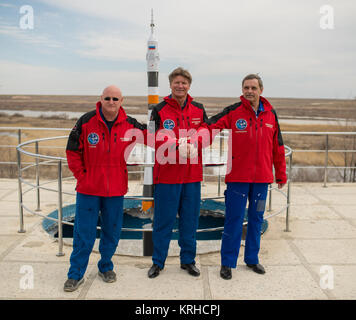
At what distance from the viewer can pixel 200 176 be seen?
3309mm

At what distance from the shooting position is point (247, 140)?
10.8 feet

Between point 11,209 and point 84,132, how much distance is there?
328 cm

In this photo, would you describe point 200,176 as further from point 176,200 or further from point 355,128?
point 355,128

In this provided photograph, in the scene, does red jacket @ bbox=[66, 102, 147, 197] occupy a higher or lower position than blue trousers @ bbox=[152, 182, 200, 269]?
higher

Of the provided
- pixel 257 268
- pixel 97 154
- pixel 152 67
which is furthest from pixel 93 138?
pixel 152 67

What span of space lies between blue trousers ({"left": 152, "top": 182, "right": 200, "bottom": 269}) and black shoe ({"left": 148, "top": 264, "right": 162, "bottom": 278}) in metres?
0.03

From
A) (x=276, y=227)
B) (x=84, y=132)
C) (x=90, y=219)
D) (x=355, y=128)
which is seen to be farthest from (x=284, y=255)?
(x=355, y=128)

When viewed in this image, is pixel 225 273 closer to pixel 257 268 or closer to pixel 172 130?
pixel 257 268

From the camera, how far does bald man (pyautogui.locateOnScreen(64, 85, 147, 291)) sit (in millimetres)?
3053

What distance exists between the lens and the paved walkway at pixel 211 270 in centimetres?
316

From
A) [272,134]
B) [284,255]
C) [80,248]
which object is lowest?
[284,255]

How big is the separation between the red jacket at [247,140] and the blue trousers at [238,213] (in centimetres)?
9

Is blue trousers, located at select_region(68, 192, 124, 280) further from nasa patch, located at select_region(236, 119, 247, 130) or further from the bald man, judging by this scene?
nasa patch, located at select_region(236, 119, 247, 130)

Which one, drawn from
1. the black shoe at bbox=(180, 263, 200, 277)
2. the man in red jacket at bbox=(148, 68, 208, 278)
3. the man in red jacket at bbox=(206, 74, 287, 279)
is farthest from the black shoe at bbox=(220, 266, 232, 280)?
the man in red jacket at bbox=(148, 68, 208, 278)
